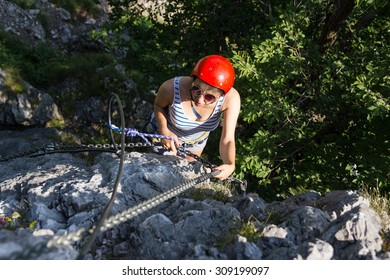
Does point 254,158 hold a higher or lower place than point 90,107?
higher

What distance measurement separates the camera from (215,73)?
4.89m

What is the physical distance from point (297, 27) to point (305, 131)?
2.16m

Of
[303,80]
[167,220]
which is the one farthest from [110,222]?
[303,80]

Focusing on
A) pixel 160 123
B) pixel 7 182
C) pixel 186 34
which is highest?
pixel 186 34

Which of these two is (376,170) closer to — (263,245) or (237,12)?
(263,245)

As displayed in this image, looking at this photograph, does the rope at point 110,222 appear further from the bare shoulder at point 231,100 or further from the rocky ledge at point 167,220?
the bare shoulder at point 231,100

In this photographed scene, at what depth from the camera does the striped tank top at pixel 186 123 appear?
5398mm

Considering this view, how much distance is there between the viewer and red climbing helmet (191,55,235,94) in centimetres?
489

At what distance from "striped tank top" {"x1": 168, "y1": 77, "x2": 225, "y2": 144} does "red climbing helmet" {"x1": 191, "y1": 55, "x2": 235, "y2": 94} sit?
29 centimetres

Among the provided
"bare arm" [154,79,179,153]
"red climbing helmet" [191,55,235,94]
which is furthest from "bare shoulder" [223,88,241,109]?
"bare arm" [154,79,179,153]

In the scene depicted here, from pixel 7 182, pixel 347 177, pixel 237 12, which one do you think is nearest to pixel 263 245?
pixel 7 182

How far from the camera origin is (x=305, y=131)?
801 cm

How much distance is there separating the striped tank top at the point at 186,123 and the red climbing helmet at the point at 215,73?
0.95ft

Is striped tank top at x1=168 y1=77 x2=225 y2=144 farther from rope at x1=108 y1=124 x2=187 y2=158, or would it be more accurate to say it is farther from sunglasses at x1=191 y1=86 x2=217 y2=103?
rope at x1=108 y1=124 x2=187 y2=158
